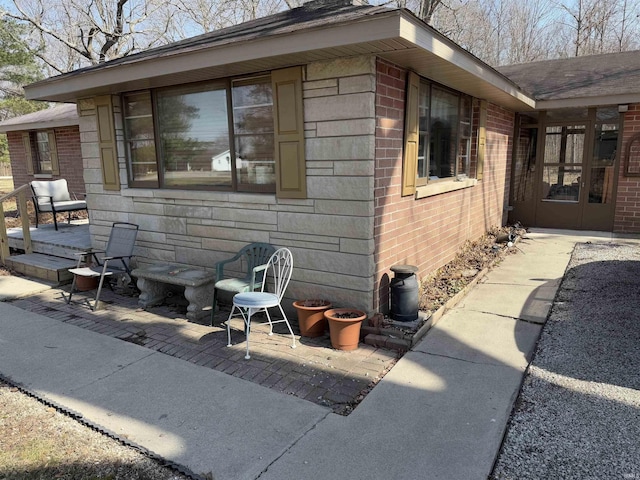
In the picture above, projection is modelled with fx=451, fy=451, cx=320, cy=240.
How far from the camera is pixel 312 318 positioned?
4.15 m

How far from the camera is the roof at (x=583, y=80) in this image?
305 inches

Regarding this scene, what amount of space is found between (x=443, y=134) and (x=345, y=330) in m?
3.21

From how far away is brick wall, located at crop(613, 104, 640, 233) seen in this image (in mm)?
7926

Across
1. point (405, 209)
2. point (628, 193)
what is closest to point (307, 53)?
point (405, 209)

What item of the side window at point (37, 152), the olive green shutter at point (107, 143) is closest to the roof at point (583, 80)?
the olive green shutter at point (107, 143)

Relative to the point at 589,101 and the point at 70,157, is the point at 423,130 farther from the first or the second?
the point at 70,157

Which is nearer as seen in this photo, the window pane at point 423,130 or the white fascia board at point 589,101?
the window pane at point 423,130

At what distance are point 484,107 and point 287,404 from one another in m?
5.69

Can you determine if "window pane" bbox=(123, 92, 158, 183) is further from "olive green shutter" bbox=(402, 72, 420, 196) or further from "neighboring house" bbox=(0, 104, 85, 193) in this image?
"neighboring house" bbox=(0, 104, 85, 193)

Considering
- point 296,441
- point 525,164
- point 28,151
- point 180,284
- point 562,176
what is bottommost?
point 296,441

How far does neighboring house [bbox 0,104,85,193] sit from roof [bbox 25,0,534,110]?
580 cm

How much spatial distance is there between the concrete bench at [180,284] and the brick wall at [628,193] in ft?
24.7

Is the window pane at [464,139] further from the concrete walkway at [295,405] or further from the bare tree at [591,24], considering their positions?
the bare tree at [591,24]

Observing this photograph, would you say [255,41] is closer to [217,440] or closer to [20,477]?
A: [217,440]
